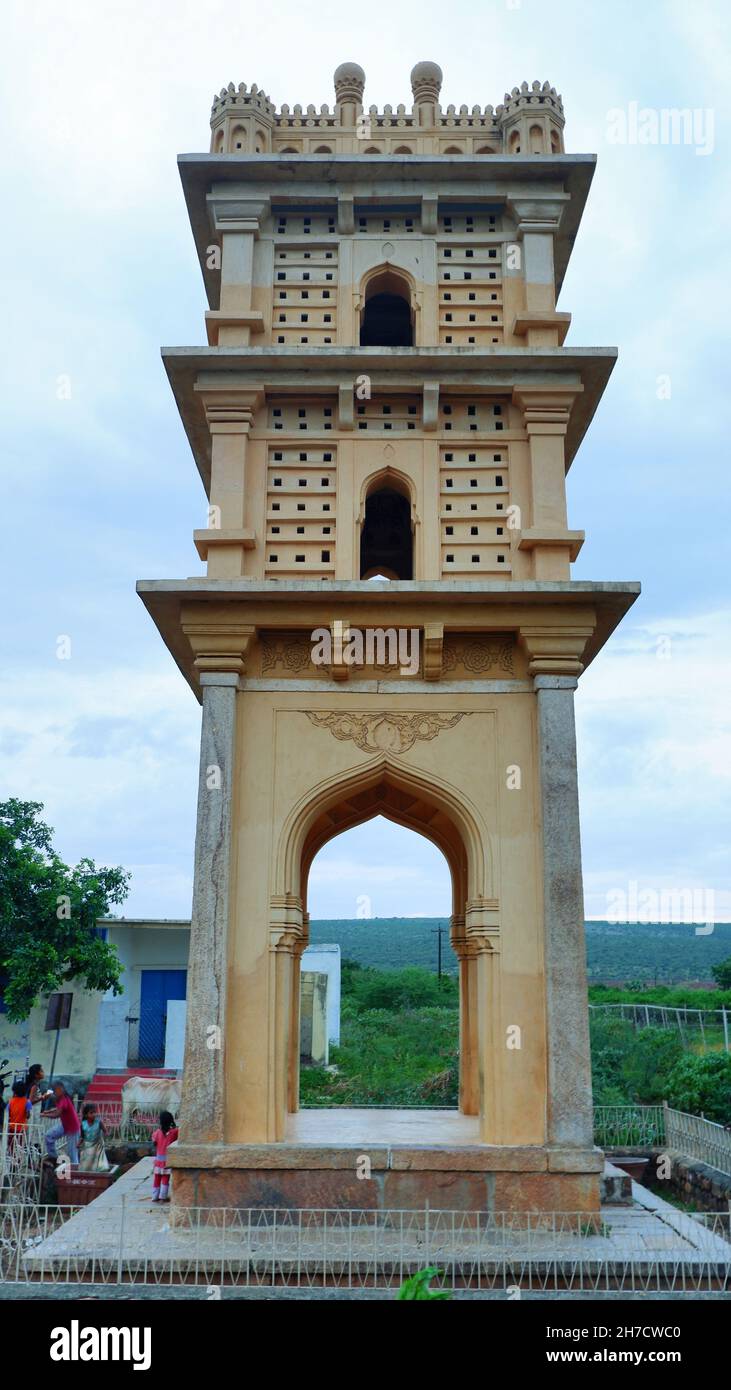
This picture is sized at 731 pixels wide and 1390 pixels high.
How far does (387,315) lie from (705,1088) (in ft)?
42.2

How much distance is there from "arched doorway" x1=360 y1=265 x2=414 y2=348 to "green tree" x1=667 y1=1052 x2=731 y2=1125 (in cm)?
1228

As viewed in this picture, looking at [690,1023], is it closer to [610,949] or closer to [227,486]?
[227,486]

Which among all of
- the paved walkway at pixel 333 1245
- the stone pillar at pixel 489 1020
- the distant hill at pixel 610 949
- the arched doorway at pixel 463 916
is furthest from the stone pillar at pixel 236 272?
the distant hill at pixel 610 949

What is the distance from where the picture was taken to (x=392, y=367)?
1247 centimetres

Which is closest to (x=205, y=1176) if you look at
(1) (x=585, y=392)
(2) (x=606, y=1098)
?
(1) (x=585, y=392)

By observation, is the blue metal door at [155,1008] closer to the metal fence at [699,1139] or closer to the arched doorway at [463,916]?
the arched doorway at [463,916]

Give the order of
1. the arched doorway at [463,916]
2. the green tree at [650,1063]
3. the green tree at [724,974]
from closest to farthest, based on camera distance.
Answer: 1. the arched doorway at [463,916]
2. the green tree at [650,1063]
3. the green tree at [724,974]

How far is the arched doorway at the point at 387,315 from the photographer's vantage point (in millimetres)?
13852

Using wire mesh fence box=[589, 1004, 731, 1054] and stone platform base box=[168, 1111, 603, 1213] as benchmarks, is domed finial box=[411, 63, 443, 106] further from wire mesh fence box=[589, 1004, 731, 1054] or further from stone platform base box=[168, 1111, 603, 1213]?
wire mesh fence box=[589, 1004, 731, 1054]

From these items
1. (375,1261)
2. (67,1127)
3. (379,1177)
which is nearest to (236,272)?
(379,1177)

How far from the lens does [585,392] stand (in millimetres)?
12930

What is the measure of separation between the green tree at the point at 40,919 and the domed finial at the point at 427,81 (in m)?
14.6

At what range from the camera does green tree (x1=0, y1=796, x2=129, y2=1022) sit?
20391mm

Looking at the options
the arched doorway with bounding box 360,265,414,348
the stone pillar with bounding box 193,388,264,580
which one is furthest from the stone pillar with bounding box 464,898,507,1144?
the arched doorway with bounding box 360,265,414,348
